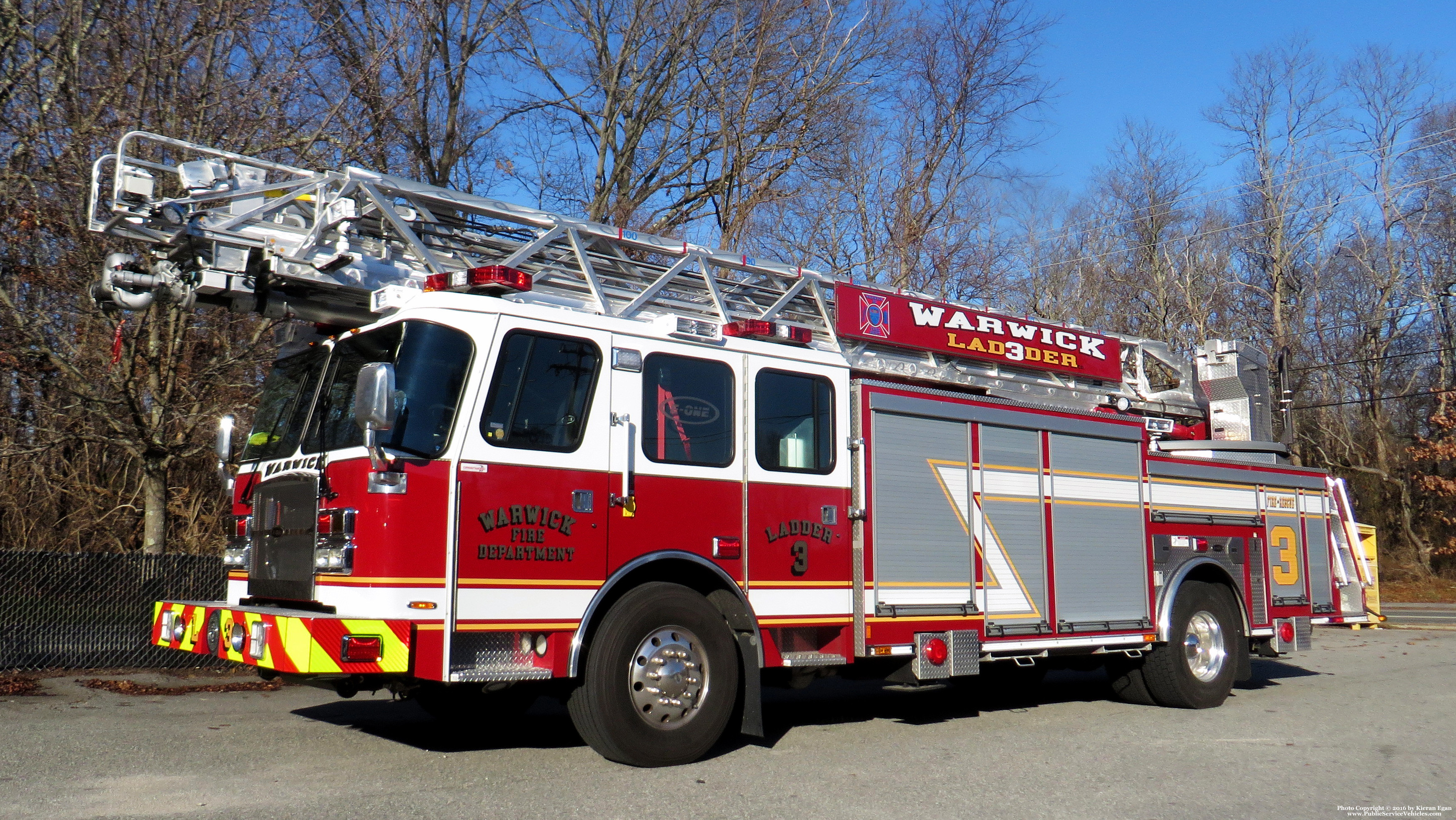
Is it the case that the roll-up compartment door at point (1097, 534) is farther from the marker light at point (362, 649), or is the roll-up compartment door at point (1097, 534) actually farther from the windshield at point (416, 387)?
the marker light at point (362, 649)

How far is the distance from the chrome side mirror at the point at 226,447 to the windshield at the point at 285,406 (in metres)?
0.12

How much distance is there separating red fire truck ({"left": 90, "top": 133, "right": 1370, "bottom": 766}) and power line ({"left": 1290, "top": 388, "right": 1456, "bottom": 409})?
2607 cm

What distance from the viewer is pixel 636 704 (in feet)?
20.7

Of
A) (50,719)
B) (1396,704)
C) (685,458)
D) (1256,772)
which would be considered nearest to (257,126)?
(50,719)

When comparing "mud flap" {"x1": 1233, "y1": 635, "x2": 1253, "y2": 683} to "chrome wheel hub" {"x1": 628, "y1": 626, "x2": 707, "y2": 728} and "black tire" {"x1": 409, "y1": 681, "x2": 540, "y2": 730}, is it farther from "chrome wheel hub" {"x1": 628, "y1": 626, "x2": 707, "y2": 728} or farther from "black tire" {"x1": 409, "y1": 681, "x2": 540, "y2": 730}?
"black tire" {"x1": 409, "y1": 681, "x2": 540, "y2": 730}

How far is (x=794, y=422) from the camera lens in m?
7.43

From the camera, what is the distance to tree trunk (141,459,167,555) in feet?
37.6

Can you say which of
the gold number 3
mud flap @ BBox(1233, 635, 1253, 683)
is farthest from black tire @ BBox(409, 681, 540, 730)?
the gold number 3

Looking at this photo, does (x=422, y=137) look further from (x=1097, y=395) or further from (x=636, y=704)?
(x=636, y=704)

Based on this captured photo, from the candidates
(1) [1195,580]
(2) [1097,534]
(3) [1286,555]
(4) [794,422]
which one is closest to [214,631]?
(4) [794,422]

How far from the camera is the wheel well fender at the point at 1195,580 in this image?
9.30 m

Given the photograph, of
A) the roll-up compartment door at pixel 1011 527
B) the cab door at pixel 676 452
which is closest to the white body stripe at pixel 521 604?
the cab door at pixel 676 452

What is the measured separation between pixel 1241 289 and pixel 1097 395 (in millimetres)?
26194

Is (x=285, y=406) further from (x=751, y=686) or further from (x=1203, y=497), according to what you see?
(x=1203, y=497)
